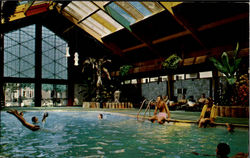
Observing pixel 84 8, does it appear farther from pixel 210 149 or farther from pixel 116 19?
pixel 210 149

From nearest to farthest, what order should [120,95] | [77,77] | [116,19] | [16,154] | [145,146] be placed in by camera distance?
[16,154], [145,146], [116,19], [120,95], [77,77]

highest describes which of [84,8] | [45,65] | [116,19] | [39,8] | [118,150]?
[39,8]

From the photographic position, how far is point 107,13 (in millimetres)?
13883

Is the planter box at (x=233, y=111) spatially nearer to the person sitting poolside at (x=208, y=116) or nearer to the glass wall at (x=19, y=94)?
the person sitting poolside at (x=208, y=116)

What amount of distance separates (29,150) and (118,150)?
5.80 feet

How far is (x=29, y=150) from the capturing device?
4836 millimetres

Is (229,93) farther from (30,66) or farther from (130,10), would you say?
(30,66)

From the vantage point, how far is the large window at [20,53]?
19188 millimetres

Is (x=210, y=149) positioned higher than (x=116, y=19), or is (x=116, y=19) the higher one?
(x=116, y=19)

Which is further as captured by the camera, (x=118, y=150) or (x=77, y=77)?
(x=77, y=77)

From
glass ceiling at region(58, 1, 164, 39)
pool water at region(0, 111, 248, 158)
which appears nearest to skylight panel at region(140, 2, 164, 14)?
glass ceiling at region(58, 1, 164, 39)

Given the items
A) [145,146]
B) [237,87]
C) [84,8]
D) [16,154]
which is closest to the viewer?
[16,154]

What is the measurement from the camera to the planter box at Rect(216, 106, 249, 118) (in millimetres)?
8680

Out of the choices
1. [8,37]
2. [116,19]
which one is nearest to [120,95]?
[116,19]
